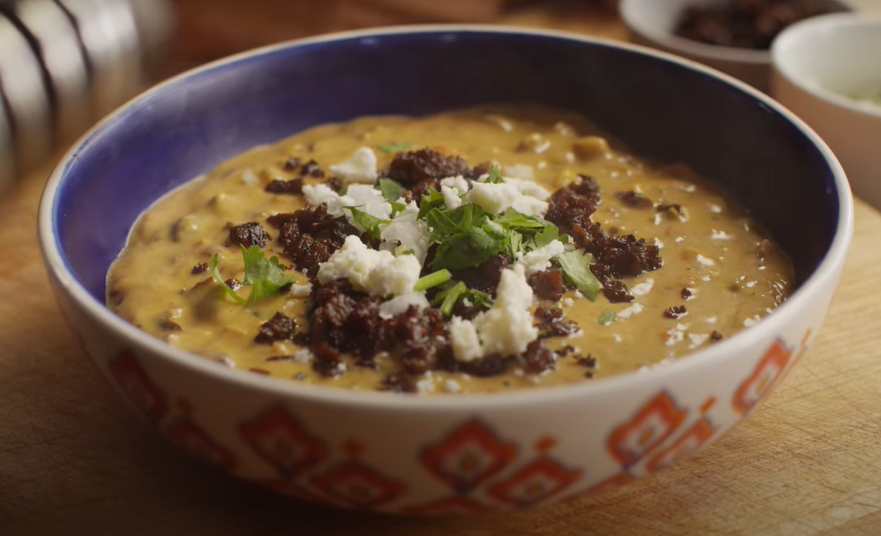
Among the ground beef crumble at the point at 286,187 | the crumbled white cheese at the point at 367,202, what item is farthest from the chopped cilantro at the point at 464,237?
the ground beef crumble at the point at 286,187

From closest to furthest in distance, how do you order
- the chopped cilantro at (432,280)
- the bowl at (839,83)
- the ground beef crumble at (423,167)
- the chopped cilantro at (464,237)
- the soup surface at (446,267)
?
the soup surface at (446,267)
the chopped cilantro at (432,280)
the chopped cilantro at (464,237)
the ground beef crumble at (423,167)
the bowl at (839,83)

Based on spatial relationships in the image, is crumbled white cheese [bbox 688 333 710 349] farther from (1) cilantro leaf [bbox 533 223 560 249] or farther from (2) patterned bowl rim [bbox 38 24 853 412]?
(1) cilantro leaf [bbox 533 223 560 249]

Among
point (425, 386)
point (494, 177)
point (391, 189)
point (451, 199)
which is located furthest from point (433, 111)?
point (425, 386)

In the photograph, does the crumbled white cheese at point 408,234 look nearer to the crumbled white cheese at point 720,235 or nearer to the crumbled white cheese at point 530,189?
the crumbled white cheese at point 530,189

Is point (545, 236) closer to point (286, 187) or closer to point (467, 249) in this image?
point (467, 249)

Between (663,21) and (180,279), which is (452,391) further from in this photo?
(663,21)

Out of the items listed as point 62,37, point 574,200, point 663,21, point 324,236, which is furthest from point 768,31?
point 62,37

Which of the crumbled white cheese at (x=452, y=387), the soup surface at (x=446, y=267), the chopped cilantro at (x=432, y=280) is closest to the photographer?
the crumbled white cheese at (x=452, y=387)
